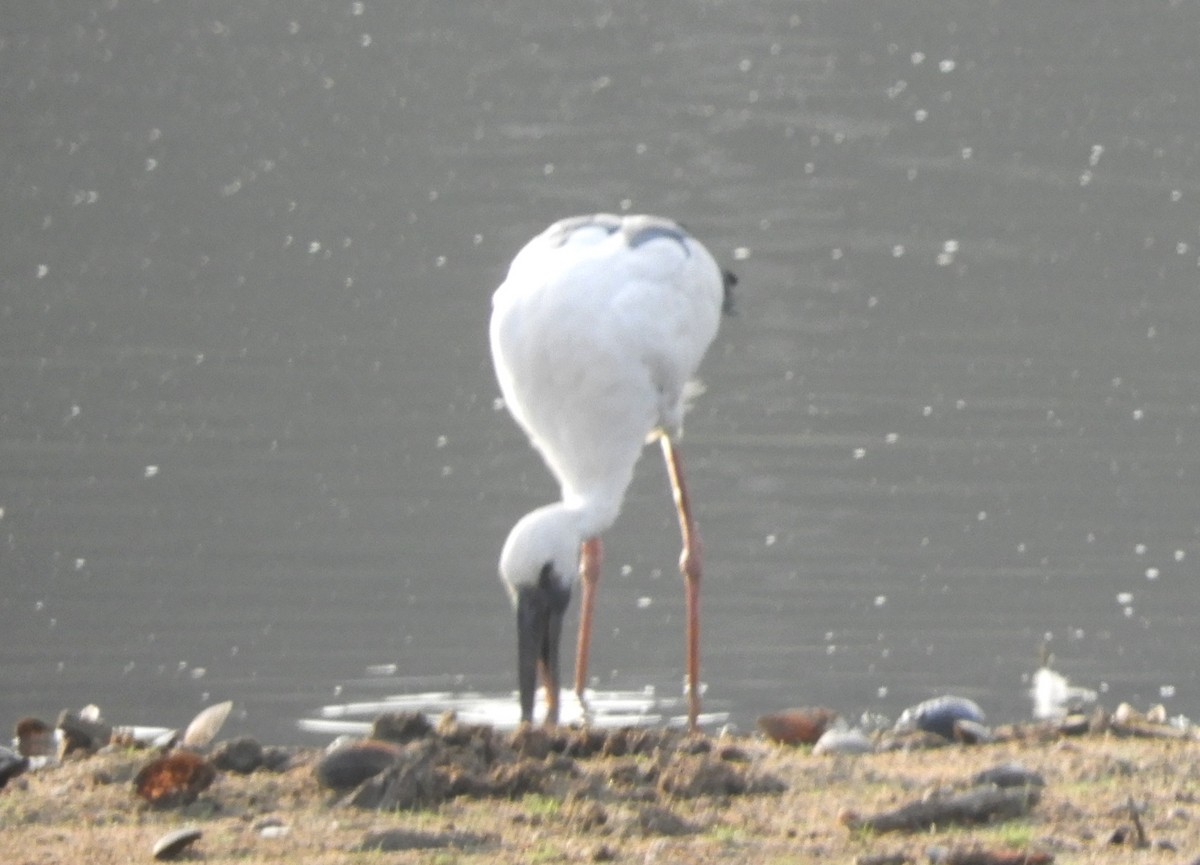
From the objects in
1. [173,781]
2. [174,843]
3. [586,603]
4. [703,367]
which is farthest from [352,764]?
[703,367]

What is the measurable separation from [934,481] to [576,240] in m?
3.34

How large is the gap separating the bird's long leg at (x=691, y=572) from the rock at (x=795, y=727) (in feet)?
4.30

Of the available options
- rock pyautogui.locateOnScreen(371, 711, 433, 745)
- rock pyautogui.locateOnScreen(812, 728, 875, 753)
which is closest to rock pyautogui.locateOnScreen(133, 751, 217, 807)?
rock pyautogui.locateOnScreen(371, 711, 433, 745)

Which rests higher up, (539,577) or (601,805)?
(539,577)

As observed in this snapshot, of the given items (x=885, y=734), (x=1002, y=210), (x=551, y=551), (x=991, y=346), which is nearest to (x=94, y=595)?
(x=551, y=551)

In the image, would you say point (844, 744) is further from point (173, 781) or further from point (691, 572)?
point (691, 572)

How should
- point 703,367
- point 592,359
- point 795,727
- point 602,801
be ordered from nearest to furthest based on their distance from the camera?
point 602,801 < point 795,727 < point 592,359 < point 703,367

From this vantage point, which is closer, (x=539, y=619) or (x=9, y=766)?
(x=9, y=766)

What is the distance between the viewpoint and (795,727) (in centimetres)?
764

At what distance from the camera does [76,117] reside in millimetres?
23453

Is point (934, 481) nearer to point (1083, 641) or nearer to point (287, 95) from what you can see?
point (1083, 641)

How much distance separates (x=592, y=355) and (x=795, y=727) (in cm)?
160

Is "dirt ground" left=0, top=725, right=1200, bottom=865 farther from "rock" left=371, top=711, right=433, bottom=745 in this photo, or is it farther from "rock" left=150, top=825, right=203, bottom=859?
"rock" left=371, top=711, right=433, bottom=745

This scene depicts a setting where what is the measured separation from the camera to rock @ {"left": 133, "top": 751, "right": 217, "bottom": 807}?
6.19 meters
